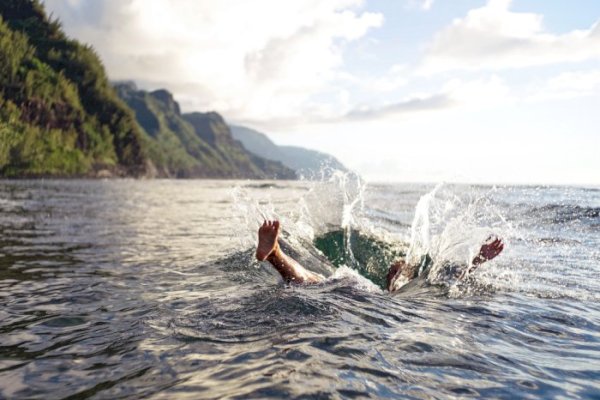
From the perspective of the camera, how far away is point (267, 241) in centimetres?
728

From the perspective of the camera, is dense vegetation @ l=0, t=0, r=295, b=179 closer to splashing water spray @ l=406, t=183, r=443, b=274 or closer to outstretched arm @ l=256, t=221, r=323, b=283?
splashing water spray @ l=406, t=183, r=443, b=274

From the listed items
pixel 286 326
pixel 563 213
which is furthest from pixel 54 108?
pixel 286 326

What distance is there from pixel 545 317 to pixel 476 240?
3.66 meters

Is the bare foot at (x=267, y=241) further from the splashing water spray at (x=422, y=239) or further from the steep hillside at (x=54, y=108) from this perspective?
the steep hillside at (x=54, y=108)

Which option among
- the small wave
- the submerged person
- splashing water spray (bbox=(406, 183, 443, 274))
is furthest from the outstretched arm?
the small wave

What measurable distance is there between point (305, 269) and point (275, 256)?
1234 mm

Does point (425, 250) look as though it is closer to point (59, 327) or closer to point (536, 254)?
point (536, 254)

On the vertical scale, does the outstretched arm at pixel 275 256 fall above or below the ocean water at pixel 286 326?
above

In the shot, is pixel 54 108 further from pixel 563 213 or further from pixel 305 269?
pixel 305 269

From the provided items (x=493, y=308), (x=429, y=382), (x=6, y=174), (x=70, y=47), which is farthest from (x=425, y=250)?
(x=70, y=47)

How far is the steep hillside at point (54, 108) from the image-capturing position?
105 meters

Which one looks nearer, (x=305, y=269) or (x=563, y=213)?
(x=305, y=269)

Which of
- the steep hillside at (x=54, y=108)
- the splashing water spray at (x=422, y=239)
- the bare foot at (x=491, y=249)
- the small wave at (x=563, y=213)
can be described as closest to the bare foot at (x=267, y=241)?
the bare foot at (x=491, y=249)

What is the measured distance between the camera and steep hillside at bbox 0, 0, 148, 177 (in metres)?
105
